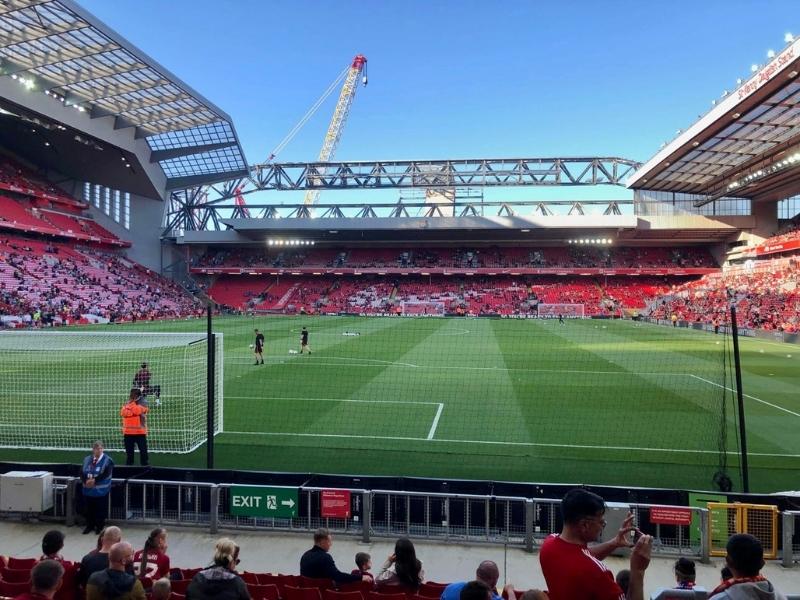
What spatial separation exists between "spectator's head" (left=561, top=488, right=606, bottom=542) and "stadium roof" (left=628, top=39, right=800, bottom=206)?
1165 inches

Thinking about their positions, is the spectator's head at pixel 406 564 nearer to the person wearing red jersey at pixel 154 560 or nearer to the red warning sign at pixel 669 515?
the person wearing red jersey at pixel 154 560

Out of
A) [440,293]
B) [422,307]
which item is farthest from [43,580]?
[440,293]

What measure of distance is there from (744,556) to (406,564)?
2.77 metres

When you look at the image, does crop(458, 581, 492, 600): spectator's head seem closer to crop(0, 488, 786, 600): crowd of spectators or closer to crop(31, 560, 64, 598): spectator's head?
crop(0, 488, 786, 600): crowd of spectators

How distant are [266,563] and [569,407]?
38.1 feet

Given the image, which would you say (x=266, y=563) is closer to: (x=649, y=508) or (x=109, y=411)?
(x=649, y=508)

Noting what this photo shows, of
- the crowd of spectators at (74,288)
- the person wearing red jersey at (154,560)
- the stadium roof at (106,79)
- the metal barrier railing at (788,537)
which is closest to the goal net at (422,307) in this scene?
the crowd of spectators at (74,288)

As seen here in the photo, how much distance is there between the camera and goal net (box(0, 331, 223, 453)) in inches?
520

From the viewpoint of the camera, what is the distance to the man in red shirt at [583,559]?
2777 millimetres

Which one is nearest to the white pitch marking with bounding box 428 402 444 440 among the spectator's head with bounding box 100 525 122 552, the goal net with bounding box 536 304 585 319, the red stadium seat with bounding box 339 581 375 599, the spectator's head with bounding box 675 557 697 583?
the red stadium seat with bounding box 339 581 375 599

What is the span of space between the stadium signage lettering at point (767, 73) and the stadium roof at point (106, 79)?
120ft

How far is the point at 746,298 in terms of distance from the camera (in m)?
47.0

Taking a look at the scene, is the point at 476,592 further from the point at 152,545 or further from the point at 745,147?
the point at 745,147

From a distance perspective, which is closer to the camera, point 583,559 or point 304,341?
point 583,559
